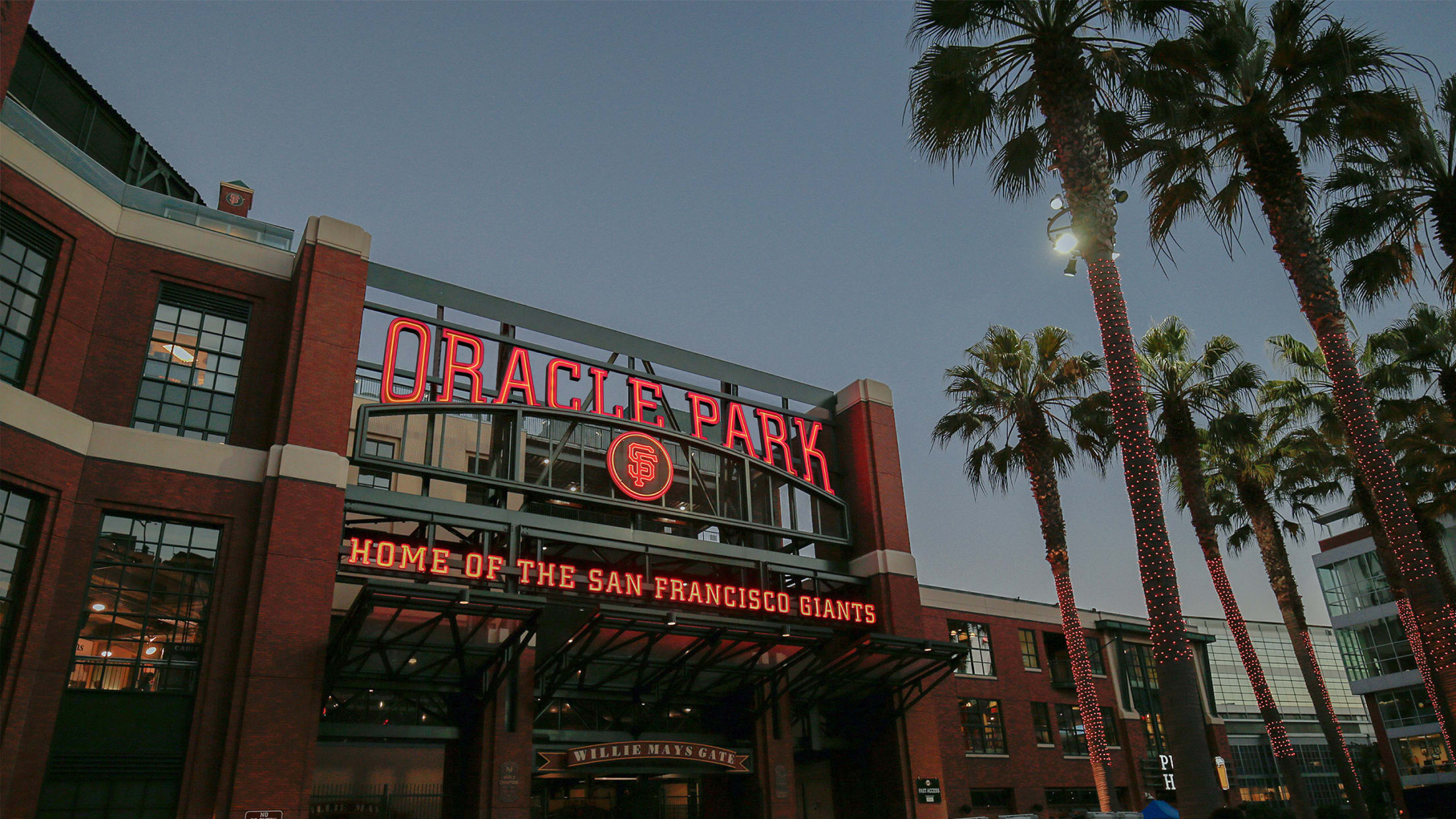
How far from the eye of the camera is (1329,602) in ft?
217

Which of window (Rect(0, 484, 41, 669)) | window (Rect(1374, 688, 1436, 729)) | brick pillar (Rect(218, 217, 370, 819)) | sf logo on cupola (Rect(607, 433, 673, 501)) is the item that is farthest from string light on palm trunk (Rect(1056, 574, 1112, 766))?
window (Rect(1374, 688, 1436, 729))

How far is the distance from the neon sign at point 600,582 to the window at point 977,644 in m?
15.2

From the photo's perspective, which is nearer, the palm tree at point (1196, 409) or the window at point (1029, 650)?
the palm tree at point (1196, 409)

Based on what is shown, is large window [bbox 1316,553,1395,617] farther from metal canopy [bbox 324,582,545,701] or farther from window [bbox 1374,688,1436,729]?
metal canopy [bbox 324,582,545,701]

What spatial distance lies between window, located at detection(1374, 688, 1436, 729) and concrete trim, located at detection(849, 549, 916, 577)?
153ft

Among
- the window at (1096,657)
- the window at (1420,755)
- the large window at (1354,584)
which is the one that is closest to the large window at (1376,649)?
the large window at (1354,584)

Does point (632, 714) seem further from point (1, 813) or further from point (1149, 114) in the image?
point (1149, 114)

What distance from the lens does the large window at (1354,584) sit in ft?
206

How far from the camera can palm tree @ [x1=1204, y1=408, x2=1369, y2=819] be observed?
3406 cm

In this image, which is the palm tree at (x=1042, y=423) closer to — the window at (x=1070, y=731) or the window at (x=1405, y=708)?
the window at (x=1070, y=731)

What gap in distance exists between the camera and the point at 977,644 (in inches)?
1690

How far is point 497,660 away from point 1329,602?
65883mm

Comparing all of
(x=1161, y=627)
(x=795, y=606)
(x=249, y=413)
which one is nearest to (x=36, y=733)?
(x=249, y=413)

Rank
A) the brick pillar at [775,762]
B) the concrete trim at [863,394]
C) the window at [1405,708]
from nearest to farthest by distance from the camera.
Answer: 1. the brick pillar at [775,762]
2. the concrete trim at [863,394]
3. the window at [1405,708]
